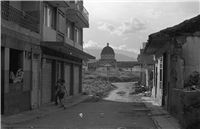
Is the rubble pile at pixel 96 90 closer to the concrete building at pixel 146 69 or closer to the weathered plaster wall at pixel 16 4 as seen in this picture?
the concrete building at pixel 146 69

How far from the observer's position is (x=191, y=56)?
1223cm

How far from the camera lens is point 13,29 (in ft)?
38.8

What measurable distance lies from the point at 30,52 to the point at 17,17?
71.7 inches

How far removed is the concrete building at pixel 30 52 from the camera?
11211mm

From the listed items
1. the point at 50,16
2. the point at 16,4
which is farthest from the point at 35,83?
the point at 50,16

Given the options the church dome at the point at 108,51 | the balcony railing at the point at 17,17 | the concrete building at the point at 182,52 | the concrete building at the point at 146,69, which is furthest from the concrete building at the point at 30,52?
the church dome at the point at 108,51

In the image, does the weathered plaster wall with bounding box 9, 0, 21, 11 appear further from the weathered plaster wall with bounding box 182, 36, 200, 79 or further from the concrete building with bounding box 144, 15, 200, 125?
the weathered plaster wall with bounding box 182, 36, 200, 79

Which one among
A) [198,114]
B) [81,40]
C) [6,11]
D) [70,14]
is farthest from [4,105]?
[81,40]

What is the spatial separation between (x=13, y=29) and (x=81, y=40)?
16.1 meters

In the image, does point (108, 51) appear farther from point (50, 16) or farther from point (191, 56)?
point (191, 56)

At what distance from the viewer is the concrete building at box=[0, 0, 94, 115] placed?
36.8 feet

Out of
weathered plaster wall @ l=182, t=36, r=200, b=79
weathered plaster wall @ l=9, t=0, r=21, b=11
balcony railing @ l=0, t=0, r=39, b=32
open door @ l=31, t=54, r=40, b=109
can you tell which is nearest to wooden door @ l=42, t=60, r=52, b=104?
open door @ l=31, t=54, r=40, b=109

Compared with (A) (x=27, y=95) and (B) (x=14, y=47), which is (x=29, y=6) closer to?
(B) (x=14, y=47)

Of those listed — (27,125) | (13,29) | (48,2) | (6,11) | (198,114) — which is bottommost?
(27,125)
